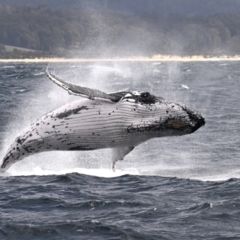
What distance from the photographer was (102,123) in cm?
1148

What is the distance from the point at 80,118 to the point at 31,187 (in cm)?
888

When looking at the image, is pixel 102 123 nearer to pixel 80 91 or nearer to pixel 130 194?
pixel 80 91

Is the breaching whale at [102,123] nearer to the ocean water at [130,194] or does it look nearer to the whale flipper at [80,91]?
the whale flipper at [80,91]

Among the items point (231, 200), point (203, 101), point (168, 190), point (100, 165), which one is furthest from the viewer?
Result: point (203, 101)

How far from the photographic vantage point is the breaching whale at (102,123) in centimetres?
1142

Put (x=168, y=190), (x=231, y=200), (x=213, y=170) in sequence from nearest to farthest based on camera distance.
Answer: (x=231, y=200) < (x=168, y=190) < (x=213, y=170)

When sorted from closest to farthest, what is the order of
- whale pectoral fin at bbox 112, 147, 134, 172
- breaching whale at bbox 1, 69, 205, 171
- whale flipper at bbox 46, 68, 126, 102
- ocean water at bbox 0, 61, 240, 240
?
whale flipper at bbox 46, 68, 126, 102
breaching whale at bbox 1, 69, 205, 171
whale pectoral fin at bbox 112, 147, 134, 172
ocean water at bbox 0, 61, 240, 240

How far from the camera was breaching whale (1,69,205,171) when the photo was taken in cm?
1142

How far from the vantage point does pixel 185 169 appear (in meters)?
26.2

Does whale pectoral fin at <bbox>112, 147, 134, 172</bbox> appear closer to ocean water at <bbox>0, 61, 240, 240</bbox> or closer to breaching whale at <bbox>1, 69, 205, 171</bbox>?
breaching whale at <bbox>1, 69, 205, 171</bbox>

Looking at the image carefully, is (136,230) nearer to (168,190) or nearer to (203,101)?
(168,190)

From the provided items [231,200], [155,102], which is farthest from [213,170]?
[155,102]

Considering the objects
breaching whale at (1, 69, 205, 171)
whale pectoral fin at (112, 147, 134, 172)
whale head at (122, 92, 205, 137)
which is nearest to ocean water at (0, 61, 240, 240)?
whale pectoral fin at (112, 147, 134, 172)

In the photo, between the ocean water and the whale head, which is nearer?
the whale head
